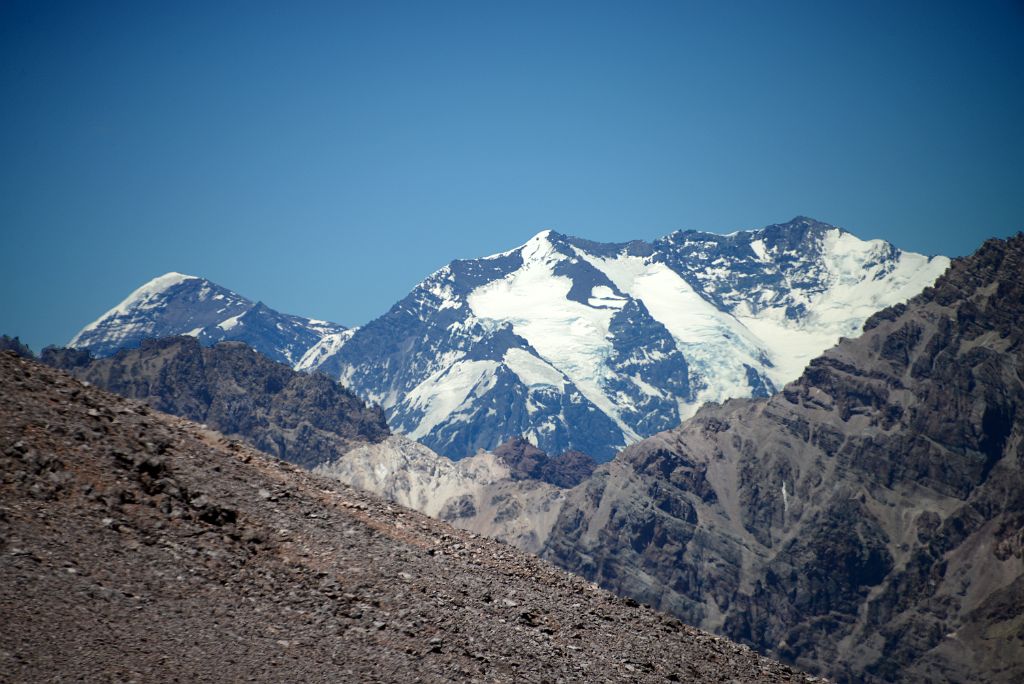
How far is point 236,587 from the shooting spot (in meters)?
26.4

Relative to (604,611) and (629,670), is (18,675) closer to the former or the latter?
(629,670)

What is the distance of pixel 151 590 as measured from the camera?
82.2 ft

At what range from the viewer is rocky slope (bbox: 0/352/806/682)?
23406mm

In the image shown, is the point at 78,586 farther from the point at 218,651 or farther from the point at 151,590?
the point at 218,651

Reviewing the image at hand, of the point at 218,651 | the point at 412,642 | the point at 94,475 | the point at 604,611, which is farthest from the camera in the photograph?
the point at 604,611

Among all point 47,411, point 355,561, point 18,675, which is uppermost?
point 47,411

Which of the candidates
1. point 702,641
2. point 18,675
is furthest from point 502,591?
point 18,675

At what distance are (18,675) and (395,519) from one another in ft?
51.5

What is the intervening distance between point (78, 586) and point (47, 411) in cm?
775

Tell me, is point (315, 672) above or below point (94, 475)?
below

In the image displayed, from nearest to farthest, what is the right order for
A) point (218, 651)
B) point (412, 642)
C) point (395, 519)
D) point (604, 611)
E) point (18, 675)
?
point (18, 675) → point (218, 651) → point (412, 642) → point (604, 611) → point (395, 519)

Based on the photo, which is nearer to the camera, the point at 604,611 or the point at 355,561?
the point at 355,561

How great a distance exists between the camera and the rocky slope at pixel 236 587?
922 inches

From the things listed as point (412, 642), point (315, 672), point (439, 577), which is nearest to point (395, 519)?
point (439, 577)
